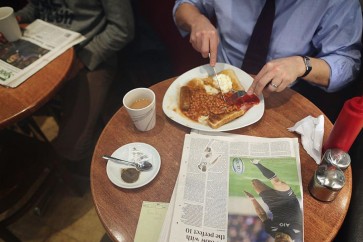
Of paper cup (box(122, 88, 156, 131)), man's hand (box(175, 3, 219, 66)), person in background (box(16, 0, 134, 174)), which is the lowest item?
person in background (box(16, 0, 134, 174))

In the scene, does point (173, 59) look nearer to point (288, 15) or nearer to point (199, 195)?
point (288, 15)

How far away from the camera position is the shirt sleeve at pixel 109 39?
1.52 meters

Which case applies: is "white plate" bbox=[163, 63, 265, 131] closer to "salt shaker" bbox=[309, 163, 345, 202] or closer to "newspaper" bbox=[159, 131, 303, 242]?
"newspaper" bbox=[159, 131, 303, 242]

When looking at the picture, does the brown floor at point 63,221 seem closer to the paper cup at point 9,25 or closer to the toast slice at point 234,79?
the paper cup at point 9,25

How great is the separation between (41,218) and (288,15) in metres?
1.63

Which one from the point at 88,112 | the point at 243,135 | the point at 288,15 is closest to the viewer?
the point at 243,135

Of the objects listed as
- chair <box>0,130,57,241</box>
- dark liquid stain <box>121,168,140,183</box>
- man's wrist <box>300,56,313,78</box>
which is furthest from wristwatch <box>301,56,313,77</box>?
chair <box>0,130,57,241</box>

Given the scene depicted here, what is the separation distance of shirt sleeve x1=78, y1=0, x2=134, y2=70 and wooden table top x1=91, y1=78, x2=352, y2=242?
0.54 m

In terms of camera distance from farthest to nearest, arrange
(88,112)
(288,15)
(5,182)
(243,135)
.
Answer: (88,112), (5,182), (288,15), (243,135)

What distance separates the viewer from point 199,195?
32.5 inches

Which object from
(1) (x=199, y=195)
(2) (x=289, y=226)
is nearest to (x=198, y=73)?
(1) (x=199, y=195)

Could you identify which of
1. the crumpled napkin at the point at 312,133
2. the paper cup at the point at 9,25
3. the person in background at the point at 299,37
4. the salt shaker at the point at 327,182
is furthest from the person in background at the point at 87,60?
the salt shaker at the point at 327,182

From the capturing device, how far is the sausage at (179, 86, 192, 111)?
1.05m

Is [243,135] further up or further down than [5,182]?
further up
